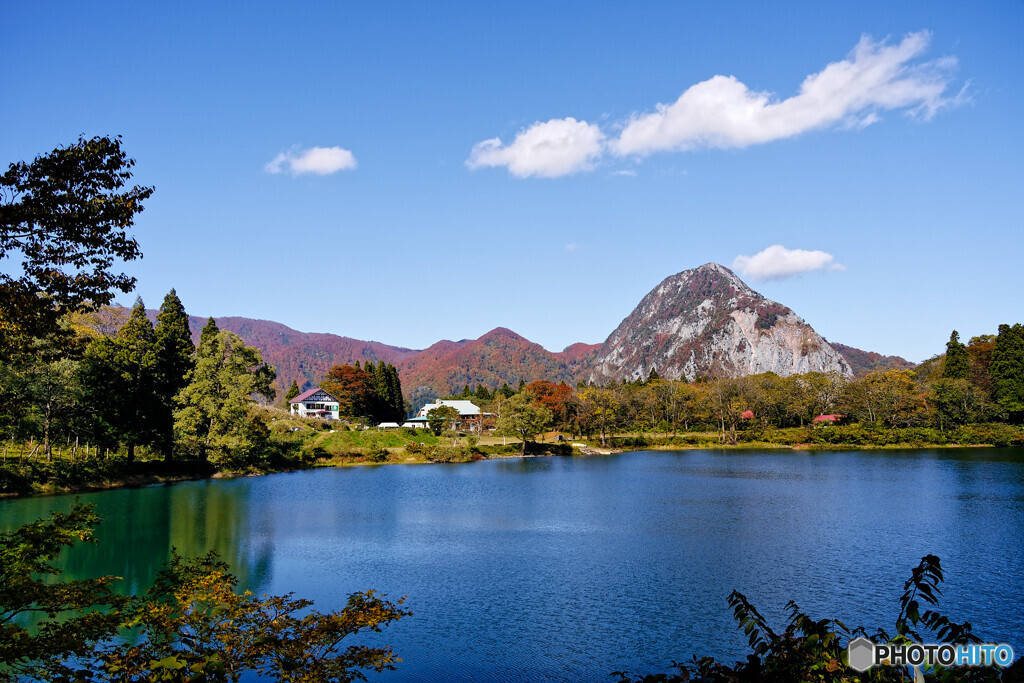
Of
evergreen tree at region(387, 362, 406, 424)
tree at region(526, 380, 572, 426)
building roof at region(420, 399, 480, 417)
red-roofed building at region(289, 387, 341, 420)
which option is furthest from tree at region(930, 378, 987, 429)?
red-roofed building at region(289, 387, 341, 420)

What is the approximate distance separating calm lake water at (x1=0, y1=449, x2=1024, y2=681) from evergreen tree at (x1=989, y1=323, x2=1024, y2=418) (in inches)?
1030

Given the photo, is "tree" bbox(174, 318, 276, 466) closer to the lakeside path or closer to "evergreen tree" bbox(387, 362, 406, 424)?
the lakeside path

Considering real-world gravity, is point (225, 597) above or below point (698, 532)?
above

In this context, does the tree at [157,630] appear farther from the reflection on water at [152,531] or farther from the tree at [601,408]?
the tree at [601,408]

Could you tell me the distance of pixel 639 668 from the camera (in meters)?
13.6

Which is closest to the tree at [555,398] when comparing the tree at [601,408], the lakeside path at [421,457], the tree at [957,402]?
the tree at [601,408]

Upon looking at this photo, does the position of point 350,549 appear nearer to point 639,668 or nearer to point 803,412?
point 639,668

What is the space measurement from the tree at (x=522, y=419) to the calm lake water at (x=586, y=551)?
21.4 meters

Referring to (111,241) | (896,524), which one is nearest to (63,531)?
(111,241)

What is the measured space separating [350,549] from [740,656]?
15.8m

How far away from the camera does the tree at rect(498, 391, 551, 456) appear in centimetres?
6788

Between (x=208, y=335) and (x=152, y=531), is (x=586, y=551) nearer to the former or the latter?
(x=152, y=531)

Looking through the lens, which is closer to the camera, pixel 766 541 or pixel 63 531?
pixel 63 531

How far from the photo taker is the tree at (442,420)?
247ft
